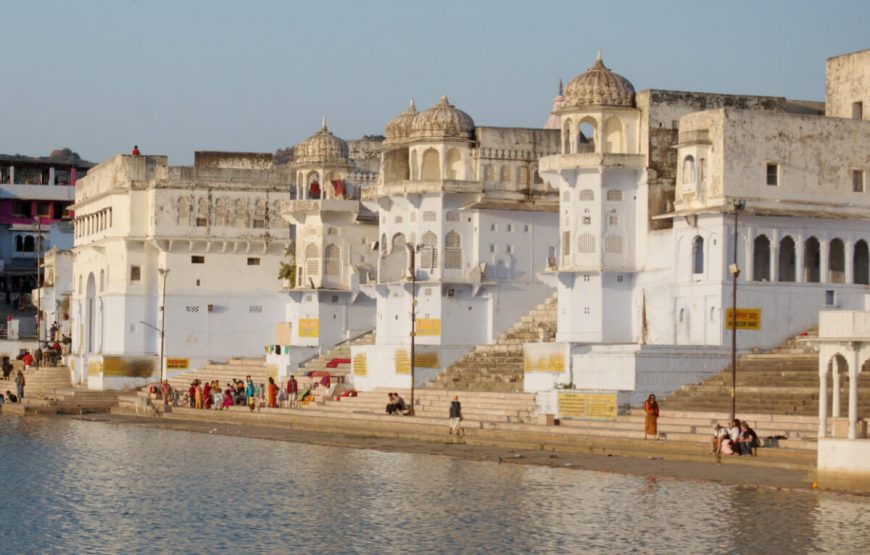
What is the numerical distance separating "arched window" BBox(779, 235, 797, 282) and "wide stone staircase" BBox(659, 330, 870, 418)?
1.83 meters

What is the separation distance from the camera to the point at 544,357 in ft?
162

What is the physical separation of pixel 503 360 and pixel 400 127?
11.0 m

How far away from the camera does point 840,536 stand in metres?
28.6

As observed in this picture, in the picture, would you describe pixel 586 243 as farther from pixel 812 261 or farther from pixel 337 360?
pixel 337 360

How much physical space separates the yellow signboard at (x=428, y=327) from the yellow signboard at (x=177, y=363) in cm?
1552

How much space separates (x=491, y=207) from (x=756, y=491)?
25227 mm

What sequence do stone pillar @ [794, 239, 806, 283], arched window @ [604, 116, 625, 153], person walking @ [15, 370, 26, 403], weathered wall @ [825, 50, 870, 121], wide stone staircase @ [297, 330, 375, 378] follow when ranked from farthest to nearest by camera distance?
1. person walking @ [15, 370, 26, 403]
2. wide stone staircase @ [297, 330, 375, 378]
3. arched window @ [604, 116, 625, 153]
4. weathered wall @ [825, 50, 870, 121]
5. stone pillar @ [794, 239, 806, 283]

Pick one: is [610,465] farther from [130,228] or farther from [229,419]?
[130,228]

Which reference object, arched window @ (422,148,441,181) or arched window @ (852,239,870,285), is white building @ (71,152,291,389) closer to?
arched window @ (422,148,441,181)

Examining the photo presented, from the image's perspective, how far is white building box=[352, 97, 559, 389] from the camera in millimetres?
57438

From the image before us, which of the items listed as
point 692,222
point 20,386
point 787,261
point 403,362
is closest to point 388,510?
point 692,222

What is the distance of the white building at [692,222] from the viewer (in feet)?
154

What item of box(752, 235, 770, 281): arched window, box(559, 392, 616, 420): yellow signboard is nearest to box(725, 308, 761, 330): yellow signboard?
box(752, 235, 770, 281): arched window

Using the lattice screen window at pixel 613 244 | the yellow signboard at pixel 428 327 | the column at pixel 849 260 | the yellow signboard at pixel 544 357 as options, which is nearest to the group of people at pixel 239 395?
the yellow signboard at pixel 428 327
